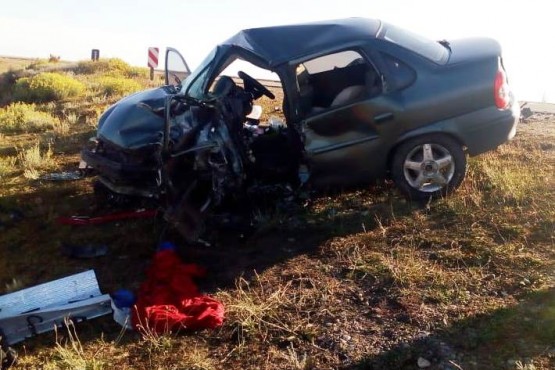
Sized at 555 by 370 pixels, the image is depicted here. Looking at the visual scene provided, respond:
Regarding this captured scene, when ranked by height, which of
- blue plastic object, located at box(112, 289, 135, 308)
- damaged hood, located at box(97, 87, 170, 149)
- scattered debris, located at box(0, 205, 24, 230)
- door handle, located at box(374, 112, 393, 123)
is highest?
door handle, located at box(374, 112, 393, 123)

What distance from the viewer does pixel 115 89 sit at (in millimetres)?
15430

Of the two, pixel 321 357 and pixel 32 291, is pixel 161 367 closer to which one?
pixel 321 357

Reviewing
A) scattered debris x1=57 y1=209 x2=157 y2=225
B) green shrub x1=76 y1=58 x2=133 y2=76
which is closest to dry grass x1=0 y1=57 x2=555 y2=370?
scattered debris x1=57 y1=209 x2=157 y2=225

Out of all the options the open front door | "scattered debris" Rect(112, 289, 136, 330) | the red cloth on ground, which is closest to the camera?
the red cloth on ground

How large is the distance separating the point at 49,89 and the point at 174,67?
33.1 ft

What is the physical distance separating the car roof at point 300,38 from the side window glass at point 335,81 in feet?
0.40

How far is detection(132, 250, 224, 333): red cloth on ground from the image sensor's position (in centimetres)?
379

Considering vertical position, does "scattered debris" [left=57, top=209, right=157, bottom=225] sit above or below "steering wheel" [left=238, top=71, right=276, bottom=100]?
below

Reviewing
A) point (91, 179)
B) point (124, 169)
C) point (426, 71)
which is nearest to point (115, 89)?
point (91, 179)

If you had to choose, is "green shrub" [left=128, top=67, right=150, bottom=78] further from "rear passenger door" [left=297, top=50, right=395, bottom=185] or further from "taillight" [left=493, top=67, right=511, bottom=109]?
"taillight" [left=493, top=67, right=511, bottom=109]

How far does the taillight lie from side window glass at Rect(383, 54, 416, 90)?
2.57 ft

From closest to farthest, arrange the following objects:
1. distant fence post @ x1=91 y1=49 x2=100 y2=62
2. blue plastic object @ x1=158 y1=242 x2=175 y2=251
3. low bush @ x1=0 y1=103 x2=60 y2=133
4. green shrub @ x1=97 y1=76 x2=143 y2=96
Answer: blue plastic object @ x1=158 y1=242 x2=175 y2=251 → low bush @ x1=0 y1=103 x2=60 y2=133 → green shrub @ x1=97 y1=76 x2=143 y2=96 → distant fence post @ x1=91 y1=49 x2=100 y2=62

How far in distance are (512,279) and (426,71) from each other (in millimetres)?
2146

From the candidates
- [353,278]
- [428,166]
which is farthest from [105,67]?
[353,278]
